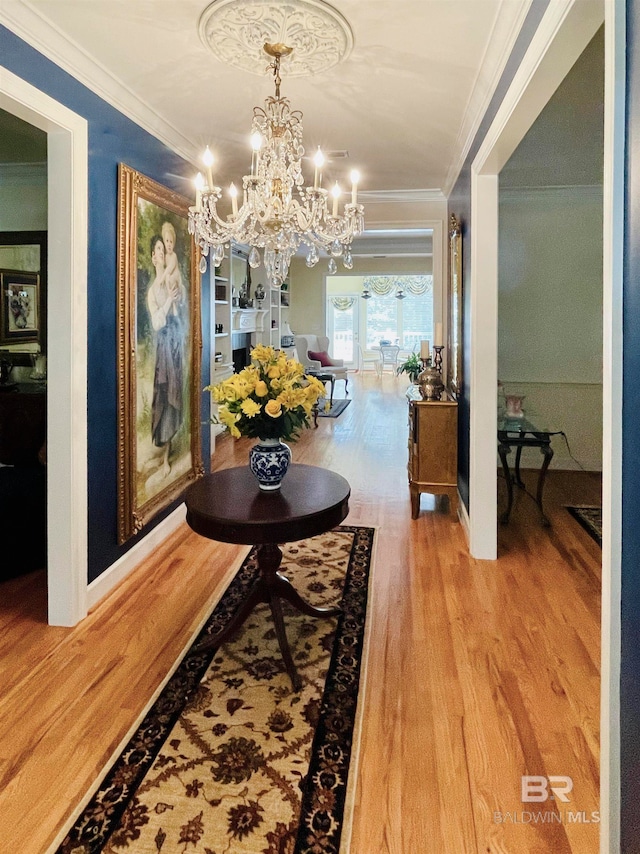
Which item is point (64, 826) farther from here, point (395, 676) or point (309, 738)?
point (395, 676)

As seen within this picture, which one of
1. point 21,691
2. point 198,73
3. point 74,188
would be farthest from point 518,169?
point 21,691

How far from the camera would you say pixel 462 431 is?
4.27 meters

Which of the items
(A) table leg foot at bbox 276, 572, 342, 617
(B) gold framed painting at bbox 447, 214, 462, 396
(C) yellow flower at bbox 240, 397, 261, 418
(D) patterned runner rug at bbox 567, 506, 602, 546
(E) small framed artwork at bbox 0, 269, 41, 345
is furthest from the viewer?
(E) small framed artwork at bbox 0, 269, 41, 345

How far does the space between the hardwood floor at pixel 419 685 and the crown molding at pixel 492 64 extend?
8.07 feet

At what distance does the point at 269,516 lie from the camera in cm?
223

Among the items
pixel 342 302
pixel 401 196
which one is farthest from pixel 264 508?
pixel 342 302

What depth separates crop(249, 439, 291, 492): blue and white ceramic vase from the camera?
8.14 ft

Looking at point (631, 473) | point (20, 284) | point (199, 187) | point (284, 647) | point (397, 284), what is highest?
point (397, 284)

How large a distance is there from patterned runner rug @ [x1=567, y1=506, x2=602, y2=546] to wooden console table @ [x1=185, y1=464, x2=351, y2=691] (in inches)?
80.0

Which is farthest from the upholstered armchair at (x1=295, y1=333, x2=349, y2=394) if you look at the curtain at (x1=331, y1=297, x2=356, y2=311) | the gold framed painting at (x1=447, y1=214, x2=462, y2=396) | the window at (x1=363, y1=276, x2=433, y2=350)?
the gold framed painting at (x1=447, y1=214, x2=462, y2=396)

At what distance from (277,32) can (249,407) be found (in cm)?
152

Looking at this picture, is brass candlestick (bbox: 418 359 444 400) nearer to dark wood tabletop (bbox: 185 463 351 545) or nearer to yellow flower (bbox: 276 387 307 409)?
dark wood tabletop (bbox: 185 463 351 545)

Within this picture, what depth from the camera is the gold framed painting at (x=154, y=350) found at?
3.11 metres

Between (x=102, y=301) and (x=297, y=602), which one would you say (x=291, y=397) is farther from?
(x=102, y=301)
